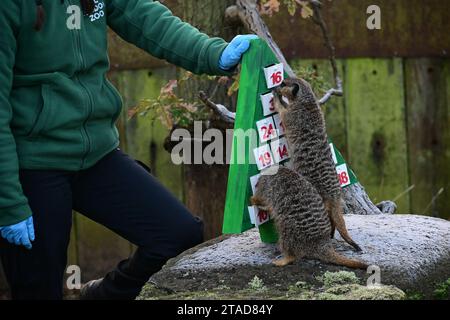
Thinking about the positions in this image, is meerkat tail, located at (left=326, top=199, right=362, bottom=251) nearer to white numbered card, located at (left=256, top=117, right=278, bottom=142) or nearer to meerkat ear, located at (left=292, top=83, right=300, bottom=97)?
white numbered card, located at (left=256, top=117, right=278, bottom=142)

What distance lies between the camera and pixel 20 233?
337cm

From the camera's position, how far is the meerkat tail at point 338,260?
3994 millimetres

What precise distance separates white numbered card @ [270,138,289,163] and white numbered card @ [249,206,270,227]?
0.85 ft

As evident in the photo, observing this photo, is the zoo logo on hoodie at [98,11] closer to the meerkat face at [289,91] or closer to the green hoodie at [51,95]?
the green hoodie at [51,95]

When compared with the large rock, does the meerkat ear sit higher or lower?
higher

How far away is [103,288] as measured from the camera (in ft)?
13.1

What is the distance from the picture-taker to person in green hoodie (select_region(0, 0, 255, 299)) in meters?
3.38

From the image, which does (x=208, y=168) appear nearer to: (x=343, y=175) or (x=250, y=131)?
(x=343, y=175)

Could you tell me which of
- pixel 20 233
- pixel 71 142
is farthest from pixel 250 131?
pixel 20 233

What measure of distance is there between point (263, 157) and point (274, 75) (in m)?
0.35

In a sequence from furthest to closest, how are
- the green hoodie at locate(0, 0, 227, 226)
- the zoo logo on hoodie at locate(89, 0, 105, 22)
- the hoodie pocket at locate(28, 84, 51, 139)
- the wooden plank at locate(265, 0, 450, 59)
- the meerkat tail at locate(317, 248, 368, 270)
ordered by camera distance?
the wooden plank at locate(265, 0, 450, 59), the meerkat tail at locate(317, 248, 368, 270), the zoo logo on hoodie at locate(89, 0, 105, 22), the hoodie pocket at locate(28, 84, 51, 139), the green hoodie at locate(0, 0, 227, 226)

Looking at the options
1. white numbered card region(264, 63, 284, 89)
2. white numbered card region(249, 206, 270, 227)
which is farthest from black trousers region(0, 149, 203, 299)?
white numbered card region(264, 63, 284, 89)

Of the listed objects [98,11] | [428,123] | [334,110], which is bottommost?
[428,123]
